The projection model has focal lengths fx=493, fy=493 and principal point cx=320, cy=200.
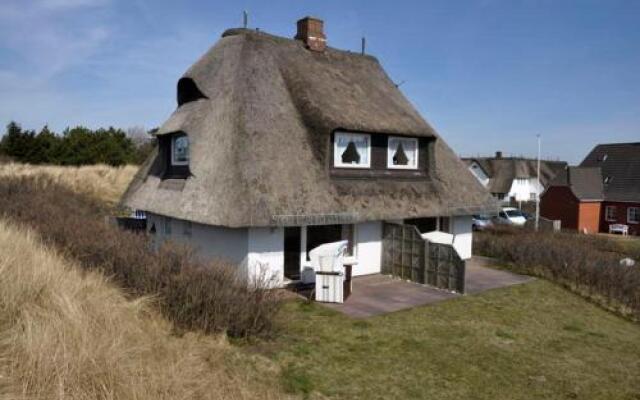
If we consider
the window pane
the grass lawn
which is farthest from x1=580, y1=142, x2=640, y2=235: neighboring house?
the window pane

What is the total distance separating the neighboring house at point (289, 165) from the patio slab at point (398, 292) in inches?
47.1

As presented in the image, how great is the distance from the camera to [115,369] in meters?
5.29

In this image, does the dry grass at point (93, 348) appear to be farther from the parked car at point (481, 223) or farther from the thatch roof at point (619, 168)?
the thatch roof at point (619, 168)

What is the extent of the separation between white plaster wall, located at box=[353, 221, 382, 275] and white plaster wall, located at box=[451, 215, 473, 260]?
374cm

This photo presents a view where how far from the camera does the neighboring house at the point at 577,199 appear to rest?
4022 centimetres

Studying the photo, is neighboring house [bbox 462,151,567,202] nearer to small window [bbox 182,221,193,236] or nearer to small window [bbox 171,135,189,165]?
small window [bbox 171,135,189,165]

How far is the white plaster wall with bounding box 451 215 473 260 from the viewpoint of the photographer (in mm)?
17938

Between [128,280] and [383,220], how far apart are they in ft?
26.8

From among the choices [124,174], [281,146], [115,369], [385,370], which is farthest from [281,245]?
[124,174]

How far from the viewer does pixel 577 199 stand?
1575 inches

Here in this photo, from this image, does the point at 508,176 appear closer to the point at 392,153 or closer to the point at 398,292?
the point at 392,153

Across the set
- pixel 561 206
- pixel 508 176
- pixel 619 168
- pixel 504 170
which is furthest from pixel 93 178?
pixel 504 170

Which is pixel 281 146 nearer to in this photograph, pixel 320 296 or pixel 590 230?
pixel 320 296

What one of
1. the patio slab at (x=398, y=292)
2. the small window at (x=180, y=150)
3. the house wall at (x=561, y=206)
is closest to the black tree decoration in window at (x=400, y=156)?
the patio slab at (x=398, y=292)
